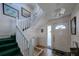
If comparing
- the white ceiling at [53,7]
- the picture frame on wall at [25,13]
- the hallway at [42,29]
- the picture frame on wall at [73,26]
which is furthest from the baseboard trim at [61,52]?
the picture frame on wall at [25,13]

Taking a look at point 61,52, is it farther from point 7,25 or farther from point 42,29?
point 7,25

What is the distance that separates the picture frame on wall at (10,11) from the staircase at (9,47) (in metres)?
0.37

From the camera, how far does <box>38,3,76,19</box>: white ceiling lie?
1.79m

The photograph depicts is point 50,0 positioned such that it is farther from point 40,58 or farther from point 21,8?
point 40,58

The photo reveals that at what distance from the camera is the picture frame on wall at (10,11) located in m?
1.69

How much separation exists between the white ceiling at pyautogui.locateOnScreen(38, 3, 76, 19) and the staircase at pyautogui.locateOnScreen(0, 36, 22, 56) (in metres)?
0.71

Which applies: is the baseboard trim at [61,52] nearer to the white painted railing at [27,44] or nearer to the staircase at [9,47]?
the white painted railing at [27,44]

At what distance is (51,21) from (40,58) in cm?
66

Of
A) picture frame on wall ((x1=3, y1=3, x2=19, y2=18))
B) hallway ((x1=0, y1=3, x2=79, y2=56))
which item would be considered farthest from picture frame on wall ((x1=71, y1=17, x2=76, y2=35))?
picture frame on wall ((x1=3, y1=3, x2=19, y2=18))

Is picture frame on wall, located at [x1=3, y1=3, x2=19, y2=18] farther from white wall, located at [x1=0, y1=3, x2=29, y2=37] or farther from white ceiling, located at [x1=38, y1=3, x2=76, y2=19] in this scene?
white ceiling, located at [x1=38, y1=3, x2=76, y2=19]

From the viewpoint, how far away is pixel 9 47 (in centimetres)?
174

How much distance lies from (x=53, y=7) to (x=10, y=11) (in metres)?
0.73

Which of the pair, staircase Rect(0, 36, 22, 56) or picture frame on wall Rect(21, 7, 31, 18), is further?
picture frame on wall Rect(21, 7, 31, 18)

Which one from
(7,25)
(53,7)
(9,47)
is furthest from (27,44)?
(53,7)
